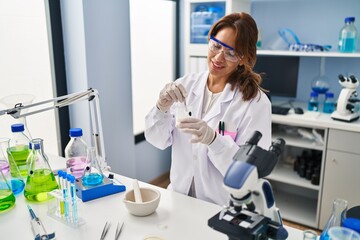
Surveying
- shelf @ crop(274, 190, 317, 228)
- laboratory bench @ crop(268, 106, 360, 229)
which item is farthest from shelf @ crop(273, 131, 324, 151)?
shelf @ crop(274, 190, 317, 228)

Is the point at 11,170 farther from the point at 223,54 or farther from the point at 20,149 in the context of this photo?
the point at 223,54

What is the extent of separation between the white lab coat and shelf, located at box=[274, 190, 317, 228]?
4.88 feet

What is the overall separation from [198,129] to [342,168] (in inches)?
64.5

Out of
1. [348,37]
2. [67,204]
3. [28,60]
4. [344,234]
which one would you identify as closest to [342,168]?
[348,37]

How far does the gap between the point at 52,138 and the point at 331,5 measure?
8.15 feet

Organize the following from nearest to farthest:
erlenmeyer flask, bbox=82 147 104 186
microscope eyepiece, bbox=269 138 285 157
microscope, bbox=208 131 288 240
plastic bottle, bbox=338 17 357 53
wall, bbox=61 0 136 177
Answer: microscope, bbox=208 131 288 240 → microscope eyepiece, bbox=269 138 285 157 → erlenmeyer flask, bbox=82 147 104 186 → wall, bbox=61 0 136 177 → plastic bottle, bbox=338 17 357 53

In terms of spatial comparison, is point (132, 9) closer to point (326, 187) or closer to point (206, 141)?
point (206, 141)

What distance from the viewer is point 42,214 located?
1257mm

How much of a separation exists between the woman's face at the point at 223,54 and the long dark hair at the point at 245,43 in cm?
2

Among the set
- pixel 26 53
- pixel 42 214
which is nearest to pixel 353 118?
pixel 42 214

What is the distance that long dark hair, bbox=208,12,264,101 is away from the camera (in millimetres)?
1451

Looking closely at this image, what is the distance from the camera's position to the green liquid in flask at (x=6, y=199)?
1.28m

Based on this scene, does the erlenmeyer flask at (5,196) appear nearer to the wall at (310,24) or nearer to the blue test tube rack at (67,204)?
the blue test tube rack at (67,204)

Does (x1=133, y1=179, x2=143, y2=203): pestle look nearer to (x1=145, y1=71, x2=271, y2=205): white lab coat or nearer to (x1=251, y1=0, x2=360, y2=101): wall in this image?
(x1=145, y1=71, x2=271, y2=205): white lab coat
